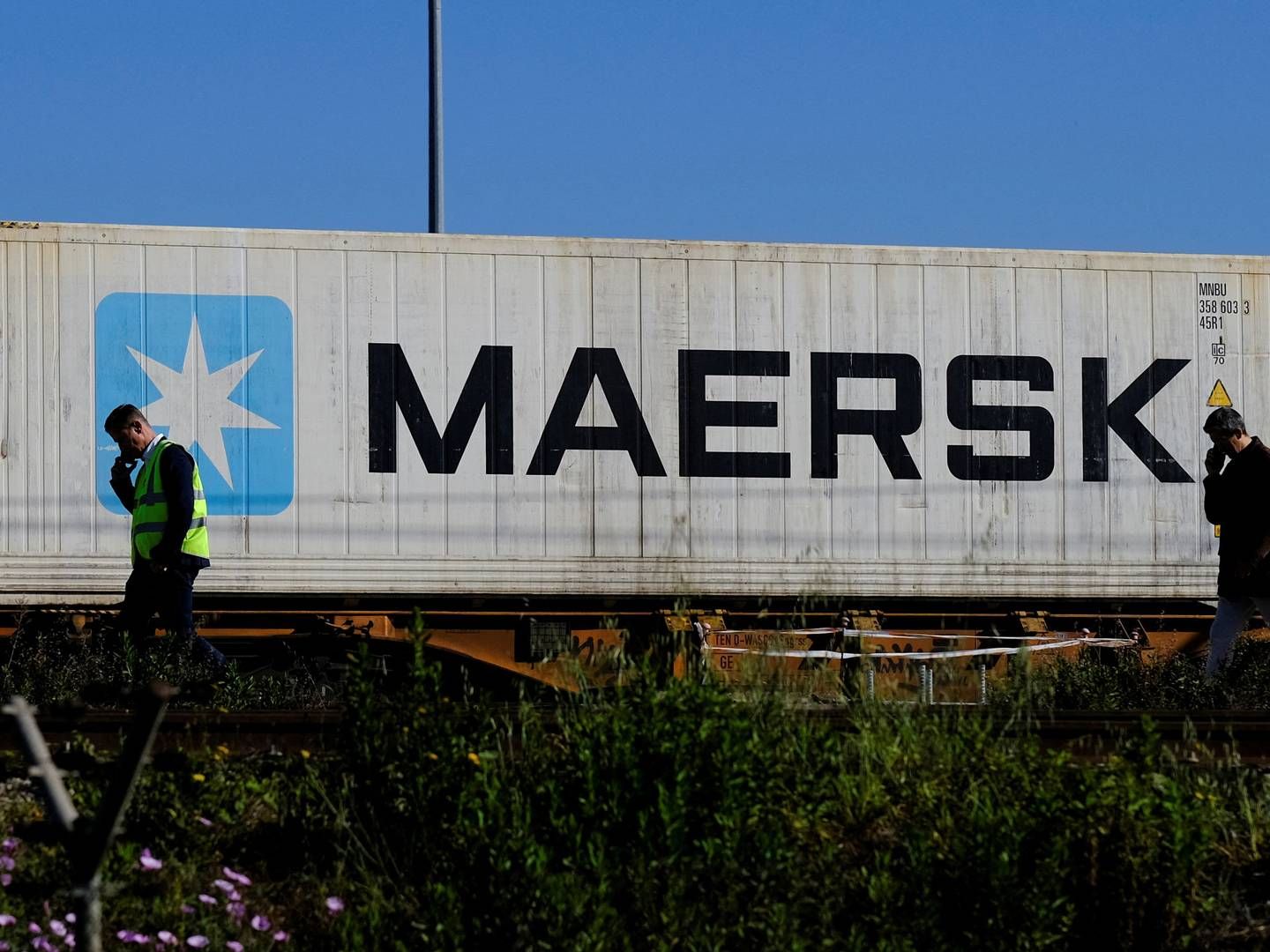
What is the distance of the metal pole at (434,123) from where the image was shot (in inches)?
530

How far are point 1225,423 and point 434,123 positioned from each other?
28.7 feet

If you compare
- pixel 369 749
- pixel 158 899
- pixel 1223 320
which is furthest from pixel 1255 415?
pixel 158 899

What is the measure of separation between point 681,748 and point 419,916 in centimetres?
82

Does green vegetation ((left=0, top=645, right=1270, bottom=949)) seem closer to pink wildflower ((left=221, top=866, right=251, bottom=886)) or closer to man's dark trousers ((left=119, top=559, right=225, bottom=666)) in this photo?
pink wildflower ((left=221, top=866, right=251, bottom=886))

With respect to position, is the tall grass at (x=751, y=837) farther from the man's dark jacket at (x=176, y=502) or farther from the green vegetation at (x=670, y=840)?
the man's dark jacket at (x=176, y=502)

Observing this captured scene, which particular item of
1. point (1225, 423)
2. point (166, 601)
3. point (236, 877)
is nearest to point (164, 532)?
point (166, 601)

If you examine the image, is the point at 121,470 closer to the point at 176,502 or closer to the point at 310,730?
the point at 176,502

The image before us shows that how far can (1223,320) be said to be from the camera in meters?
9.97

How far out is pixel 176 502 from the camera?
24.4ft

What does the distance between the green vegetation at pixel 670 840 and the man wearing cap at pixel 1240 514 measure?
10.7ft

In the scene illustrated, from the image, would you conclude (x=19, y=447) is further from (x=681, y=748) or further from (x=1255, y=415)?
(x=1255, y=415)

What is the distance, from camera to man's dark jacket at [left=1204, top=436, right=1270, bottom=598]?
24.4 ft

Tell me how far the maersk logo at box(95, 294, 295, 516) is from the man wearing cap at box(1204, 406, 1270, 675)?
18.2 feet

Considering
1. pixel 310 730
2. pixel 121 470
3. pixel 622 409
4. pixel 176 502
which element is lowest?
pixel 310 730
